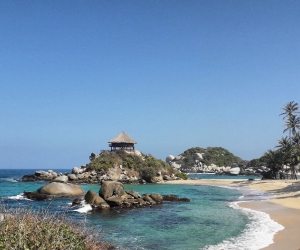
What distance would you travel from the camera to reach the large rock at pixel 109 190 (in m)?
29.5

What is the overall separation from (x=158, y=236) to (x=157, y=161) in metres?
59.6

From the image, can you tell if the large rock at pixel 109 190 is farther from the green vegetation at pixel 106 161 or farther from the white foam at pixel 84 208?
the green vegetation at pixel 106 161

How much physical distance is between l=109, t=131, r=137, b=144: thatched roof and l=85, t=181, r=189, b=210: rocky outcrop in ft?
139

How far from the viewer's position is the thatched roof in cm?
7456

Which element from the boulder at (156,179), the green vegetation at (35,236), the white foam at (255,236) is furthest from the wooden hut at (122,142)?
the green vegetation at (35,236)

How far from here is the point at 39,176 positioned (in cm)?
7250

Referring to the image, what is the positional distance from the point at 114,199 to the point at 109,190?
161cm

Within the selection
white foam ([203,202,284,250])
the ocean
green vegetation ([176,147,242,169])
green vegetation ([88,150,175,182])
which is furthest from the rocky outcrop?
green vegetation ([176,147,242,169])

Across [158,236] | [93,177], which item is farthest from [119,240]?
[93,177]

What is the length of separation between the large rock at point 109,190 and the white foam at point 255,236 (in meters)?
13.3

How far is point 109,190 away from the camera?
1177 inches

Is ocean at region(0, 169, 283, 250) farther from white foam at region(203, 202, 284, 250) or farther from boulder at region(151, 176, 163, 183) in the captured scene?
boulder at region(151, 176, 163, 183)

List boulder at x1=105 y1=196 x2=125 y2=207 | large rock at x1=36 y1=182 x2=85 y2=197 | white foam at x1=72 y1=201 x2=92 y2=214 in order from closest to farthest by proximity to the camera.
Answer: white foam at x1=72 y1=201 x2=92 y2=214
boulder at x1=105 y1=196 x2=125 y2=207
large rock at x1=36 y1=182 x2=85 y2=197

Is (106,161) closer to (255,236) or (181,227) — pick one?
(181,227)
